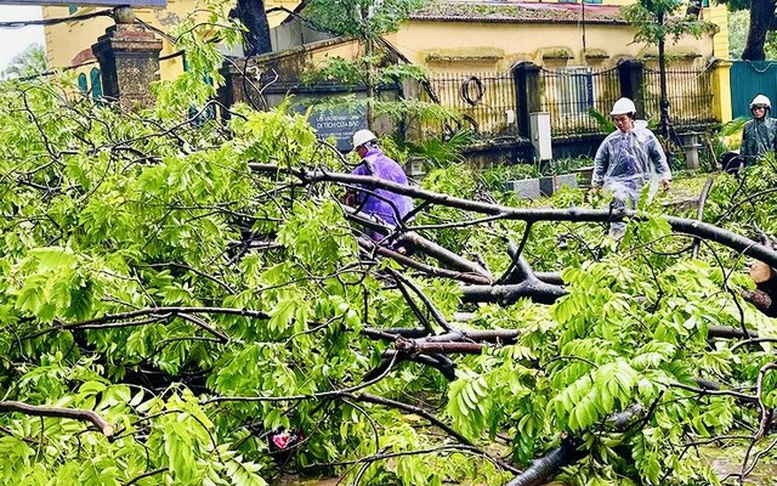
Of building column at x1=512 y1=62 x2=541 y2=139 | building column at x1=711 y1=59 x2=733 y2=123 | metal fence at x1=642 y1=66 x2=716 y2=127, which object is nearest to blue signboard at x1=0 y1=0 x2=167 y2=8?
building column at x1=512 y1=62 x2=541 y2=139

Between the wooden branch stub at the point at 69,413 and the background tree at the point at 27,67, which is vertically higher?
the background tree at the point at 27,67

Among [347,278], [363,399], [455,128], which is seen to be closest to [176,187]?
[347,278]

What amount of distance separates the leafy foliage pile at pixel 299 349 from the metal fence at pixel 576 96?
55.8ft

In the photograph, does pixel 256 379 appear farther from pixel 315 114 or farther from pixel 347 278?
pixel 315 114

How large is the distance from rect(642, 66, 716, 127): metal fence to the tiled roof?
5.84ft

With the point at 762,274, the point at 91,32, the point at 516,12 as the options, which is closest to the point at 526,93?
the point at 516,12

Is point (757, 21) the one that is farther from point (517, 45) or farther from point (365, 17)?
point (365, 17)

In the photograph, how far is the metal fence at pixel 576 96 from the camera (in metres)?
21.3

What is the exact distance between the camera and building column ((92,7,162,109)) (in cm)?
1193

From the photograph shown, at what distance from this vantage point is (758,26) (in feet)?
82.6

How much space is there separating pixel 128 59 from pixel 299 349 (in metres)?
9.35

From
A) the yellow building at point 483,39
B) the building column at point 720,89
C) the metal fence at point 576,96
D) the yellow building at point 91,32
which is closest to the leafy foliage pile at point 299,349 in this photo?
the yellow building at point 483,39

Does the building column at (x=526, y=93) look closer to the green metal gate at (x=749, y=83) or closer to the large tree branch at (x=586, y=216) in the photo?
the green metal gate at (x=749, y=83)

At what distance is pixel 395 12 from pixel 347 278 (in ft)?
41.6
